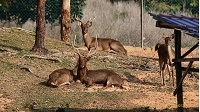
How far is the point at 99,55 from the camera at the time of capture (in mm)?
21125

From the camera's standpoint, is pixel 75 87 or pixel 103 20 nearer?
pixel 75 87

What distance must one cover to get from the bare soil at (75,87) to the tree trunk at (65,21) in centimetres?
203

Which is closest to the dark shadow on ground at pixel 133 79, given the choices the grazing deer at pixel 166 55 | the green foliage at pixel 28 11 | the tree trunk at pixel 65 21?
the grazing deer at pixel 166 55

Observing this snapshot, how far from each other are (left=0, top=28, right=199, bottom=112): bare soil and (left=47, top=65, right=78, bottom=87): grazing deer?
0.41 ft

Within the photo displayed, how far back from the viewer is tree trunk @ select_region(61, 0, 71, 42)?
Answer: 23797mm

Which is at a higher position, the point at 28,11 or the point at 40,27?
the point at 28,11

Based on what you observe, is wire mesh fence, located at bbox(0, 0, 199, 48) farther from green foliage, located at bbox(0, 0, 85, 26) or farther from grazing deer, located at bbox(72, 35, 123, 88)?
grazing deer, located at bbox(72, 35, 123, 88)

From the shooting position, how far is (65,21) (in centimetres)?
2409

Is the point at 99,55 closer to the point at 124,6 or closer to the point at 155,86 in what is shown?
A: the point at 155,86

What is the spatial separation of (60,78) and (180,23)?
5.85 meters

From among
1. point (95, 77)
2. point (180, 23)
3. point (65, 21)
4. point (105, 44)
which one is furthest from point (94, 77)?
point (65, 21)

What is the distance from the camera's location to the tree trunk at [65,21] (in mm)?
23797

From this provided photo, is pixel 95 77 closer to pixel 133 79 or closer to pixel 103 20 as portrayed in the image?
pixel 133 79

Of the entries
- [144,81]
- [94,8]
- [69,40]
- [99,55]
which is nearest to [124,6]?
[94,8]
